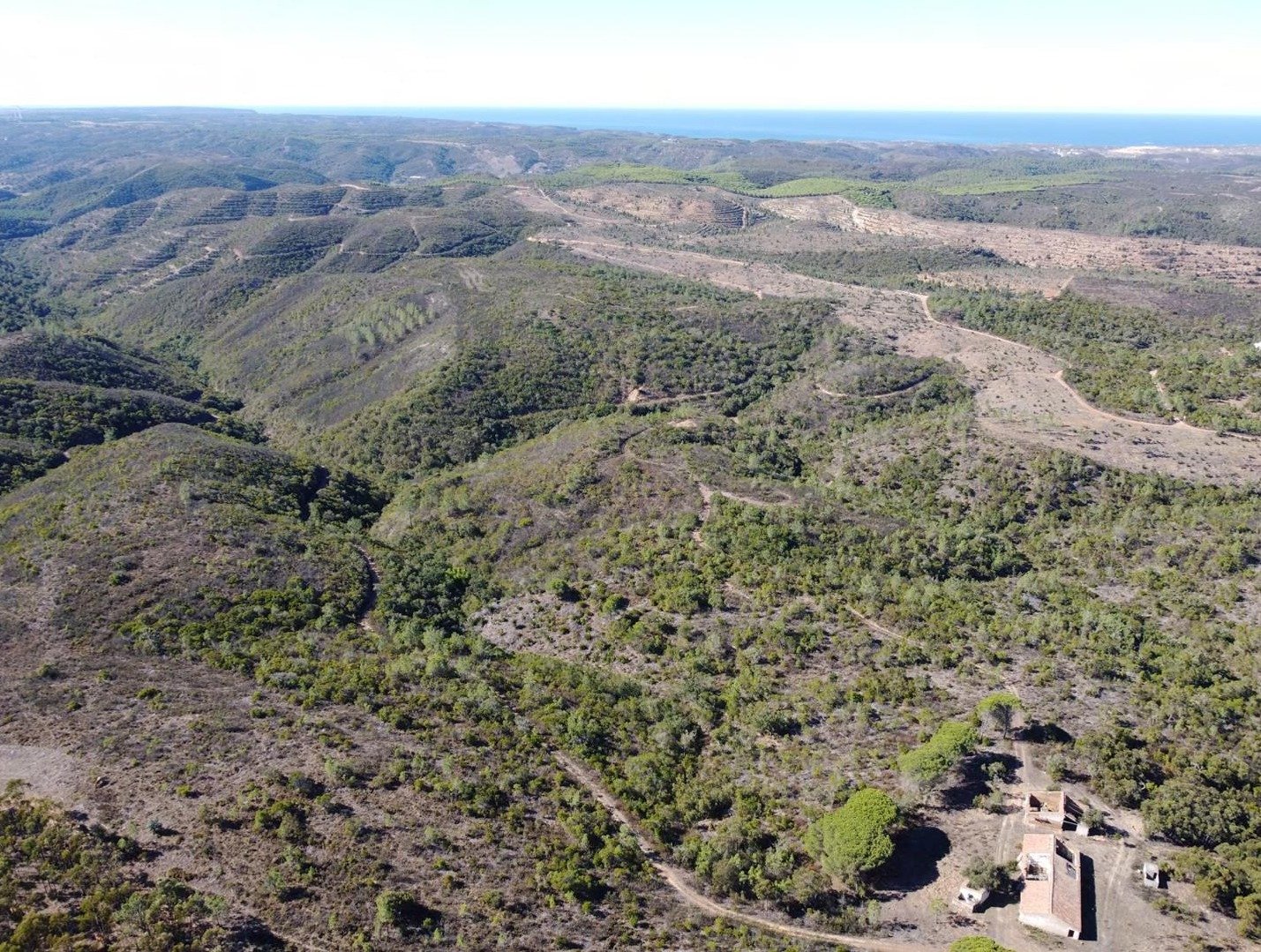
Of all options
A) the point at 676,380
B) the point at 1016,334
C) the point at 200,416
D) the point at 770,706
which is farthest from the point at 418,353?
the point at 1016,334

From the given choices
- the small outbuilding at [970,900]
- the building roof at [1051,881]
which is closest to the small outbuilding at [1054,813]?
the building roof at [1051,881]

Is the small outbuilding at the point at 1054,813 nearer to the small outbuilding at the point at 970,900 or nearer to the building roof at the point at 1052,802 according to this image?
the building roof at the point at 1052,802

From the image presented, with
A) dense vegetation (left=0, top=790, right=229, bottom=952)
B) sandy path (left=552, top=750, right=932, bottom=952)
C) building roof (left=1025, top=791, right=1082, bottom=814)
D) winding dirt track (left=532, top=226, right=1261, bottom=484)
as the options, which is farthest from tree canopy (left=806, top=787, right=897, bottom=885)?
winding dirt track (left=532, top=226, right=1261, bottom=484)

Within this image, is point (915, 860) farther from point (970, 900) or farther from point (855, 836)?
point (855, 836)

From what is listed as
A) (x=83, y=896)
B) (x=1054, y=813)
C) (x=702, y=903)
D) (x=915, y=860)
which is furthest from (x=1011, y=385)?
(x=83, y=896)

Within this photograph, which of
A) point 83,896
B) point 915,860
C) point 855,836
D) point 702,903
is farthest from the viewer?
point 915,860

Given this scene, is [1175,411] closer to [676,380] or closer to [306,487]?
[676,380]
